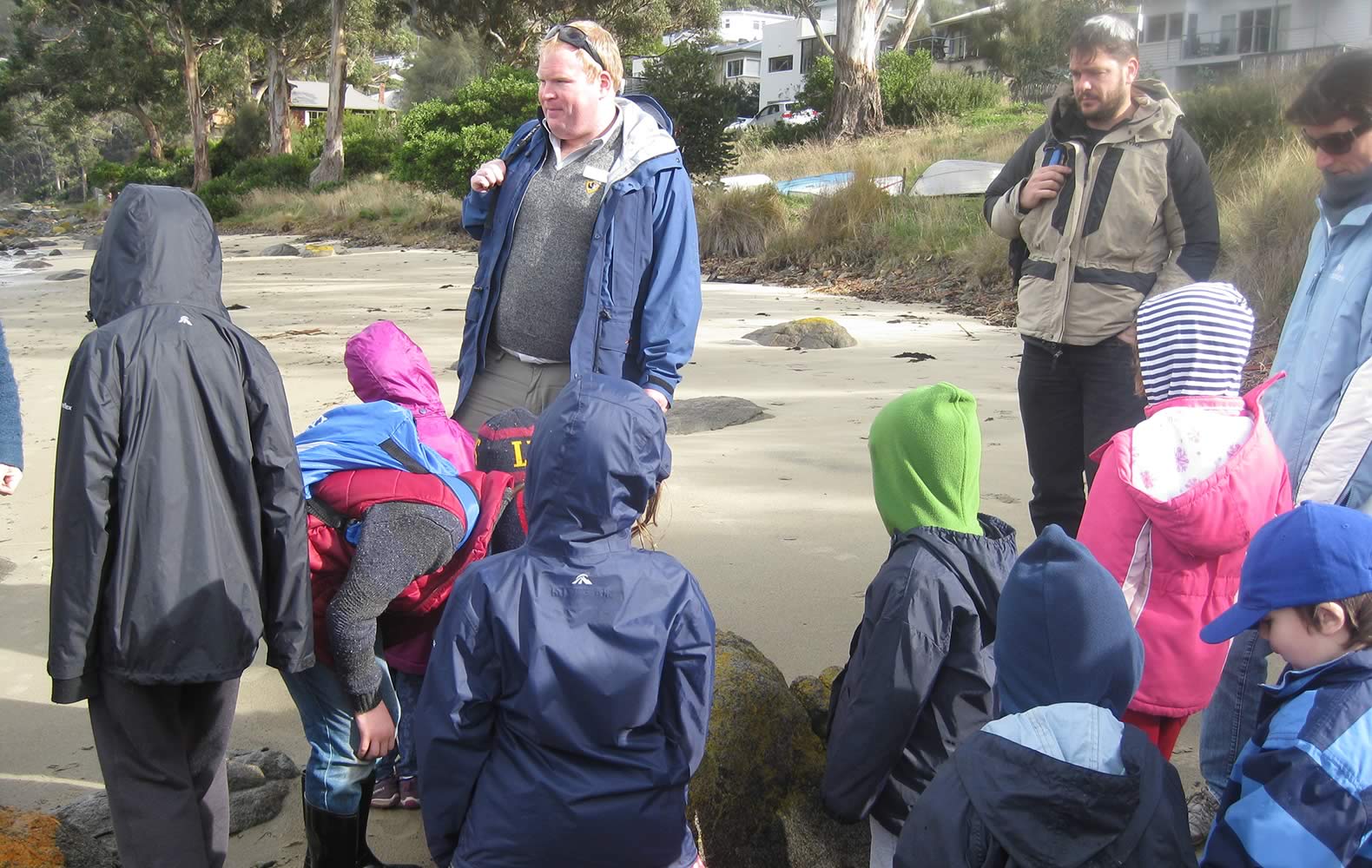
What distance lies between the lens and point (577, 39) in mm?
3354

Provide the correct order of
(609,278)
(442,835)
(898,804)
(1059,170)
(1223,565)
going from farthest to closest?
(1059,170) → (609,278) → (1223,565) → (898,804) → (442,835)

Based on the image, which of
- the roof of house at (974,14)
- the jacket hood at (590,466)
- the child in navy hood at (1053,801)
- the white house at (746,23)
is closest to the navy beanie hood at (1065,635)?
the child in navy hood at (1053,801)

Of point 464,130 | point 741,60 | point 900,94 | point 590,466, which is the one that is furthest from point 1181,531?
point 741,60

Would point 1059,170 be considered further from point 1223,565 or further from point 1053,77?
point 1053,77

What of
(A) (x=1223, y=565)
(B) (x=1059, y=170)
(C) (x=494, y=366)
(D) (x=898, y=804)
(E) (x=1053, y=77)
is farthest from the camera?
(E) (x=1053, y=77)

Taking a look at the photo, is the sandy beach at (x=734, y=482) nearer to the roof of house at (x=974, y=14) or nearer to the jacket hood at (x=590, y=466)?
the jacket hood at (x=590, y=466)

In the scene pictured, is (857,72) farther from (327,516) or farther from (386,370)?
(327,516)

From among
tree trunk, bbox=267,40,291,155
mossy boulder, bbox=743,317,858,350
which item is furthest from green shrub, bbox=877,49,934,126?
tree trunk, bbox=267,40,291,155

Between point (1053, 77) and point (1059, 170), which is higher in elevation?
point (1053, 77)

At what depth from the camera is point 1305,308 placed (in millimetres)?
3018

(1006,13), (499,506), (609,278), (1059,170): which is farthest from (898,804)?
(1006,13)

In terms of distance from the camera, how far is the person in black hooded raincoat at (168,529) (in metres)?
2.21

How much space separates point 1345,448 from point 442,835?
212cm

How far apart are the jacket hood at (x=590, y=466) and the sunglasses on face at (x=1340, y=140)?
6.28ft
